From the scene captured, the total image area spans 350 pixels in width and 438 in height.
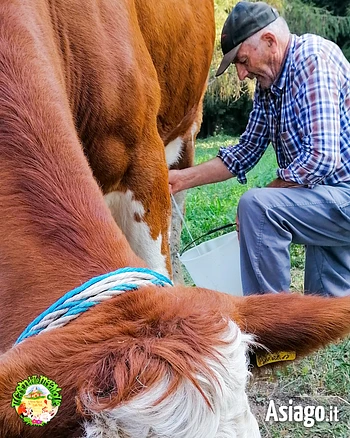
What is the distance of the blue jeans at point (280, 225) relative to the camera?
3.49 metres

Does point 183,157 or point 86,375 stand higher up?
point 86,375

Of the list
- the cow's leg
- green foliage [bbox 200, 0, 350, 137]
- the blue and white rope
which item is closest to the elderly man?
the cow's leg

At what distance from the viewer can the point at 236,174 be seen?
14.1 feet

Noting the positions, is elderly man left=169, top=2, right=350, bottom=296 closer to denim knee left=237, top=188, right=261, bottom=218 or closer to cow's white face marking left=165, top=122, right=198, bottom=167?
denim knee left=237, top=188, right=261, bottom=218

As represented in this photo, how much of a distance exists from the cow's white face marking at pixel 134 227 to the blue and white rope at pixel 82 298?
1.65 m

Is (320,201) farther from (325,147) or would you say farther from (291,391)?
(291,391)

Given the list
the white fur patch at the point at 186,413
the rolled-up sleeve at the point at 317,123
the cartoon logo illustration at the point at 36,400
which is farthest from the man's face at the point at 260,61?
the cartoon logo illustration at the point at 36,400

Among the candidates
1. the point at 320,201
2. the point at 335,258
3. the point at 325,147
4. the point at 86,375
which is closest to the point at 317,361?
the point at 335,258

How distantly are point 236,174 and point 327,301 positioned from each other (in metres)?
2.61

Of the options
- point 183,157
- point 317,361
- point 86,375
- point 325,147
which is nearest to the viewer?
point 86,375

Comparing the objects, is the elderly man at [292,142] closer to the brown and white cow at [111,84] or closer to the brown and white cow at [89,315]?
the brown and white cow at [111,84]

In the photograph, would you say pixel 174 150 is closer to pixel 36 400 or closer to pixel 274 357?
pixel 274 357

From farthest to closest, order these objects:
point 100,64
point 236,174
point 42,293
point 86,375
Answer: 1. point 236,174
2. point 100,64
3. point 42,293
4. point 86,375

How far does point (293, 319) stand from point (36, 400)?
67 cm
